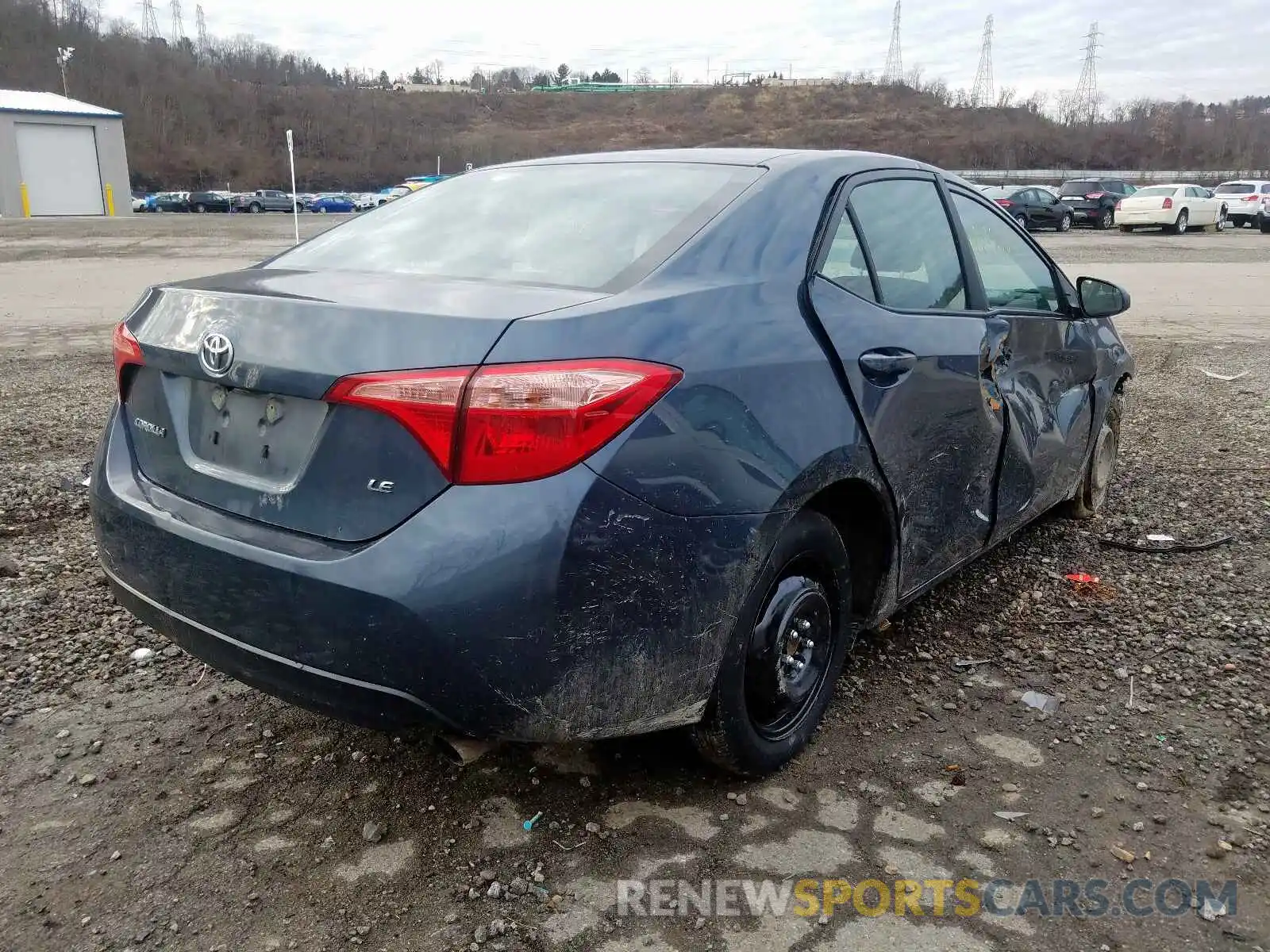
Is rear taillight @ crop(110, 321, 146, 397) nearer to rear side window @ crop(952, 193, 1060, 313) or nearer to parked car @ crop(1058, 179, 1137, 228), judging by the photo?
rear side window @ crop(952, 193, 1060, 313)

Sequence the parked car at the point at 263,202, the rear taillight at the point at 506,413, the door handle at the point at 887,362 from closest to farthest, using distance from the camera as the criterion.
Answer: the rear taillight at the point at 506,413 → the door handle at the point at 887,362 → the parked car at the point at 263,202

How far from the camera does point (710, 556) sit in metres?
2.15

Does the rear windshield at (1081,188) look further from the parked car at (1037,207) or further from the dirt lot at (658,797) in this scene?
the dirt lot at (658,797)

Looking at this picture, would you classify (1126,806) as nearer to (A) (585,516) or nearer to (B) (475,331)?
(A) (585,516)

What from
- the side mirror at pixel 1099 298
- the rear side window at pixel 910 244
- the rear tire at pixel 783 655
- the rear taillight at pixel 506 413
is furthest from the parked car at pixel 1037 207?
the rear taillight at pixel 506 413

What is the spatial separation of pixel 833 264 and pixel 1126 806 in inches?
63.3

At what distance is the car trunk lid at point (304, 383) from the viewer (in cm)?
198

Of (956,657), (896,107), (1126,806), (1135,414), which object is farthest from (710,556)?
(896,107)

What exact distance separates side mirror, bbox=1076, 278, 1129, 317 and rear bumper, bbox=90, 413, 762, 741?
8.38 ft

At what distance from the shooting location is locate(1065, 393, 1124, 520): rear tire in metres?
4.66

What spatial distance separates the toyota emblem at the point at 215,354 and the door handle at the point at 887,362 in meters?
1.55

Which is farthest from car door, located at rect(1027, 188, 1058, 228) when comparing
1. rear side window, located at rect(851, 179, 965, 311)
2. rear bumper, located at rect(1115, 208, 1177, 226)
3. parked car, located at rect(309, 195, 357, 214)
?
parked car, located at rect(309, 195, 357, 214)

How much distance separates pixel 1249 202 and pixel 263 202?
Result: 5037 cm

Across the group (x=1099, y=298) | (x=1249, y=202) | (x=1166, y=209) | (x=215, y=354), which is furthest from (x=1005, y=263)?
(x=1249, y=202)
